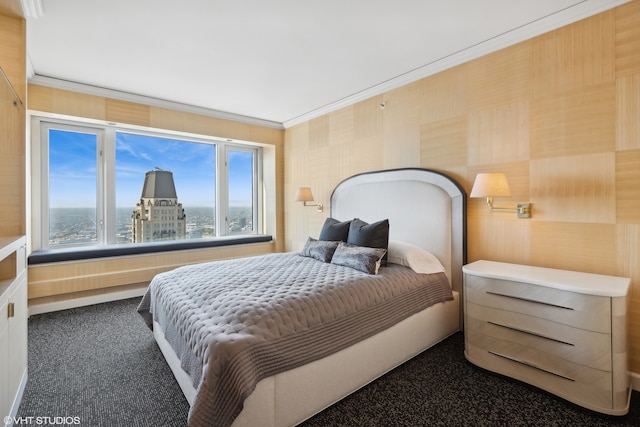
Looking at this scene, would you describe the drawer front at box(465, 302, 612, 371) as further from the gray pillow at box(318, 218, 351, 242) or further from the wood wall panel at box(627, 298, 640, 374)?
the gray pillow at box(318, 218, 351, 242)

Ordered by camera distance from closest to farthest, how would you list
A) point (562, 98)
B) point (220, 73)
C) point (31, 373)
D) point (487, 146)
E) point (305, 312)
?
1. point (305, 312)
2. point (31, 373)
3. point (562, 98)
4. point (487, 146)
5. point (220, 73)

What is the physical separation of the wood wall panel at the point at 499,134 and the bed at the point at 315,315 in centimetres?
37

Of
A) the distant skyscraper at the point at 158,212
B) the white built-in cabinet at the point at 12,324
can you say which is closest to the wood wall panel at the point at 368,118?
the distant skyscraper at the point at 158,212

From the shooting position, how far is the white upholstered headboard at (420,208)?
2.74 meters

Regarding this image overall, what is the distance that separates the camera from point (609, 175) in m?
2.02

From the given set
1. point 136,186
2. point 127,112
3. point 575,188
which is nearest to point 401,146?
point 575,188

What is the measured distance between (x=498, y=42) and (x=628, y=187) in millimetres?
1475

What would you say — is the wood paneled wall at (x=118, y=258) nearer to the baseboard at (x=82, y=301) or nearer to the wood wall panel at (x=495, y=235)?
the baseboard at (x=82, y=301)

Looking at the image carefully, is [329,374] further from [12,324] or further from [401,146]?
[401,146]

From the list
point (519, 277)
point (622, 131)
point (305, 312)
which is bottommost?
point (305, 312)

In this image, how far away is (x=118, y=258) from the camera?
370 cm

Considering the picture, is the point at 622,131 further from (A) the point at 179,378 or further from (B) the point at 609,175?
(A) the point at 179,378

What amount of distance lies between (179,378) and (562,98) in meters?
3.30

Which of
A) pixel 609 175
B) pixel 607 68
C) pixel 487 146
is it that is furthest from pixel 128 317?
pixel 607 68
